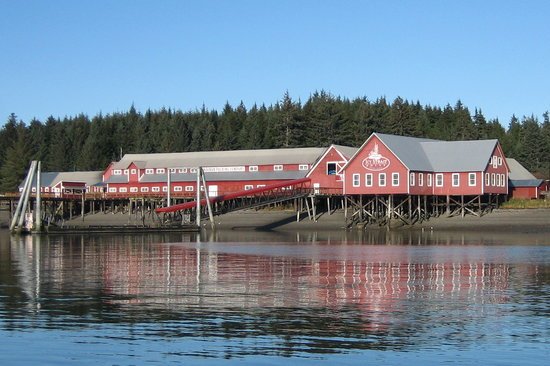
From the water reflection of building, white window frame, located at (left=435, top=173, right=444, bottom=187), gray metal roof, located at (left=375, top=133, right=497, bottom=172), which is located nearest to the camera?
the water reflection of building

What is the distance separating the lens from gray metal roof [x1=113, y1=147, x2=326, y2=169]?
102875 millimetres

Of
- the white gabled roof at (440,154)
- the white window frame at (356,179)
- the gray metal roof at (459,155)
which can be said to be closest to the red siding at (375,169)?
the white window frame at (356,179)

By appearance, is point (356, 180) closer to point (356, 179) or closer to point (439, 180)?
point (356, 179)

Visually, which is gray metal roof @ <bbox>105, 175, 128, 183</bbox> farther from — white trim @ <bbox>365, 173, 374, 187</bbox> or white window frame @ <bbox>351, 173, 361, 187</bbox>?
white trim @ <bbox>365, 173, 374, 187</bbox>

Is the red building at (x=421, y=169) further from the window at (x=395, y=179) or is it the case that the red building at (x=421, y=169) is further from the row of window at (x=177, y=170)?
the row of window at (x=177, y=170)

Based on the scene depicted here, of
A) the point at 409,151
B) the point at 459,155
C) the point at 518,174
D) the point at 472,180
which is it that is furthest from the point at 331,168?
the point at 518,174

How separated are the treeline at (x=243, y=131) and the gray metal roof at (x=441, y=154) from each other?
3101 centimetres

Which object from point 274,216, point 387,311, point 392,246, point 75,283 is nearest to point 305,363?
point 387,311

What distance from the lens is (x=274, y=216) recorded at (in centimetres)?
9312

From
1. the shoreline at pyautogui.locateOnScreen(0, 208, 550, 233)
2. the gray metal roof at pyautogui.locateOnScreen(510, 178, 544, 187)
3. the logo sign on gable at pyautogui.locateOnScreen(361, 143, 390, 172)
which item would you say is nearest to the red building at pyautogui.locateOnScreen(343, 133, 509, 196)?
the logo sign on gable at pyautogui.locateOnScreen(361, 143, 390, 172)

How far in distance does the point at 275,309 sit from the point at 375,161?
61.8m

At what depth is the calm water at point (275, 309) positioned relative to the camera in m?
18.1

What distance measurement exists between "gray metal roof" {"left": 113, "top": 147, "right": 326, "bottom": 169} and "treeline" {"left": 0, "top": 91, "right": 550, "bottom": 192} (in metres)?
18.5

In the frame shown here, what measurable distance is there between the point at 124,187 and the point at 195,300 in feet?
287
